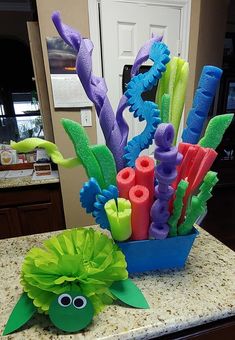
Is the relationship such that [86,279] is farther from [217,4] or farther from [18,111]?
[217,4]

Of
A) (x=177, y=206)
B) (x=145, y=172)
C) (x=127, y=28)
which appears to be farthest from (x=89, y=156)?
(x=127, y=28)

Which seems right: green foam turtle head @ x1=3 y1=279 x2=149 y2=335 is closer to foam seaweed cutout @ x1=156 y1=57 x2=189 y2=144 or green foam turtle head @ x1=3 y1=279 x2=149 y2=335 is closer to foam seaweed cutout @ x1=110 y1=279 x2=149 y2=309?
foam seaweed cutout @ x1=110 y1=279 x2=149 y2=309

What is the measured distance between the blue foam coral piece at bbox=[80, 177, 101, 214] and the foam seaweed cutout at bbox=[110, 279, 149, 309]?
0.20 metres

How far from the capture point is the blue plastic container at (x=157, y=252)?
1.88 ft

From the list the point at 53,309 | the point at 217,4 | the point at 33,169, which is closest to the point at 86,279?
the point at 53,309

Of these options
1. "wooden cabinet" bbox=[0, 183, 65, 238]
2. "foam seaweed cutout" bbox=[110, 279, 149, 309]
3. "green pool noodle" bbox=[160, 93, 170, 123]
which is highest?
"green pool noodle" bbox=[160, 93, 170, 123]

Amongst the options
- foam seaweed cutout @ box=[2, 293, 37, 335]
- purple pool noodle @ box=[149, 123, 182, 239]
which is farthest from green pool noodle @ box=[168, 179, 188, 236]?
foam seaweed cutout @ box=[2, 293, 37, 335]

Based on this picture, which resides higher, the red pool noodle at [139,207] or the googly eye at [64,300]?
the red pool noodle at [139,207]

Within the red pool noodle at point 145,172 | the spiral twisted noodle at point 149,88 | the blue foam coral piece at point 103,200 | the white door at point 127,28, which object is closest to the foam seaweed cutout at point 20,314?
the blue foam coral piece at point 103,200

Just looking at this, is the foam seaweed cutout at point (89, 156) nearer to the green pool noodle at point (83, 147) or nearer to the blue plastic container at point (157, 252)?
the green pool noodle at point (83, 147)

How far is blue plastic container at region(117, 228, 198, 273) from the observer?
Answer: 57cm

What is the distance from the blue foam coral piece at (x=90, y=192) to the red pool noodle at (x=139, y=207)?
0.08 meters

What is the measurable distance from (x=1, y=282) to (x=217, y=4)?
254cm

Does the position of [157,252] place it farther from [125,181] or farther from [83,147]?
[83,147]
